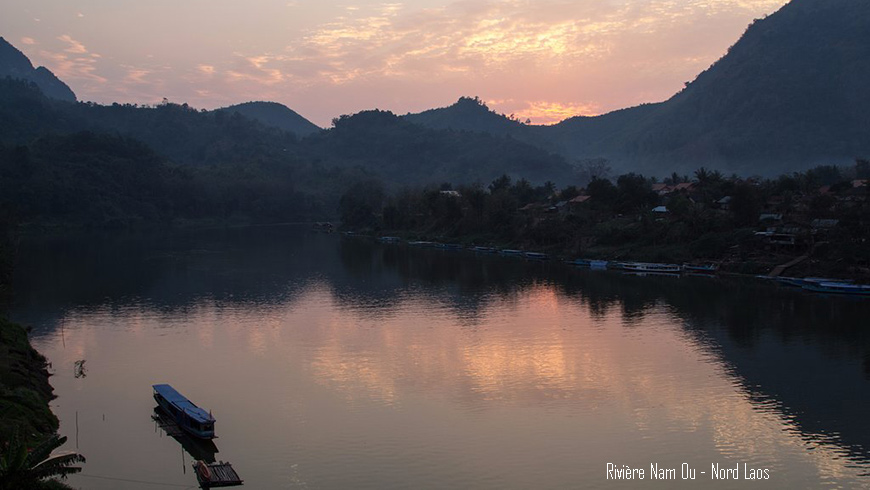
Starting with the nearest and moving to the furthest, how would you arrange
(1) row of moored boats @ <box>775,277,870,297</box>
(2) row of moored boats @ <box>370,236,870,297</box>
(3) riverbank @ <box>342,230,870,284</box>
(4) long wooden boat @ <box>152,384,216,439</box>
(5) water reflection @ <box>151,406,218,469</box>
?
(5) water reflection @ <box>151,406,218,469</box> → (4) long wooden boat @ <box>152,384,216,439</box> → (1) row of moored boats @ <box>775,277,870,297</box> → (2) row of moored boats @ <box>370,236,870,297</box> → (3) riverbank @ <box>342,230,870,284</box>

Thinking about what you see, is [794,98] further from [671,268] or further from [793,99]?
[671,268]

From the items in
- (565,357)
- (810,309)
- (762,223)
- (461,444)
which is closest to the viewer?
(461,444)

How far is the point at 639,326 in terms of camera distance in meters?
40.8

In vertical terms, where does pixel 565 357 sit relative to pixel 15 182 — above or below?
below

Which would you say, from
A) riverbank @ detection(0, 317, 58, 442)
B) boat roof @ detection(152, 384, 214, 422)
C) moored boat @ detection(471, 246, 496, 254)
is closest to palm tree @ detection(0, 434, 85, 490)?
riverbank @ detection(0, 317, 58, 442)

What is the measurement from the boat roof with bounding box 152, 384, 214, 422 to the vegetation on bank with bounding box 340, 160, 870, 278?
4679 cm

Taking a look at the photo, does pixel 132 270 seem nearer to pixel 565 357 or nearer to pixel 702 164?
pixel 565 357

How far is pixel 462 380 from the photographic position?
2970 cm

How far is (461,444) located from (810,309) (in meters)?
31.6

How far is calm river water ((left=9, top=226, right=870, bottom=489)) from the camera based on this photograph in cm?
2150

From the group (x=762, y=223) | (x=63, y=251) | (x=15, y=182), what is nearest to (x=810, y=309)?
(x=762, y=223)

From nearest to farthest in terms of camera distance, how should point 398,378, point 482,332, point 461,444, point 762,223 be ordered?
1. point 461,444
2. point 398,378
3. point 482,332
4. point 762,223

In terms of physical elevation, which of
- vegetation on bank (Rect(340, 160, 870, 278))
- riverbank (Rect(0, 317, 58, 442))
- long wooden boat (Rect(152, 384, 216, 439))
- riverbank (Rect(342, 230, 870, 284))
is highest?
vegetation on bank (Rect(340, 160, 870, 278))

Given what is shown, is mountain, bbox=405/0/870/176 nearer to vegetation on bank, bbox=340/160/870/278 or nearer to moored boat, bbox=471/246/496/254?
vegetation on bank, bbox=340/160/870/278
